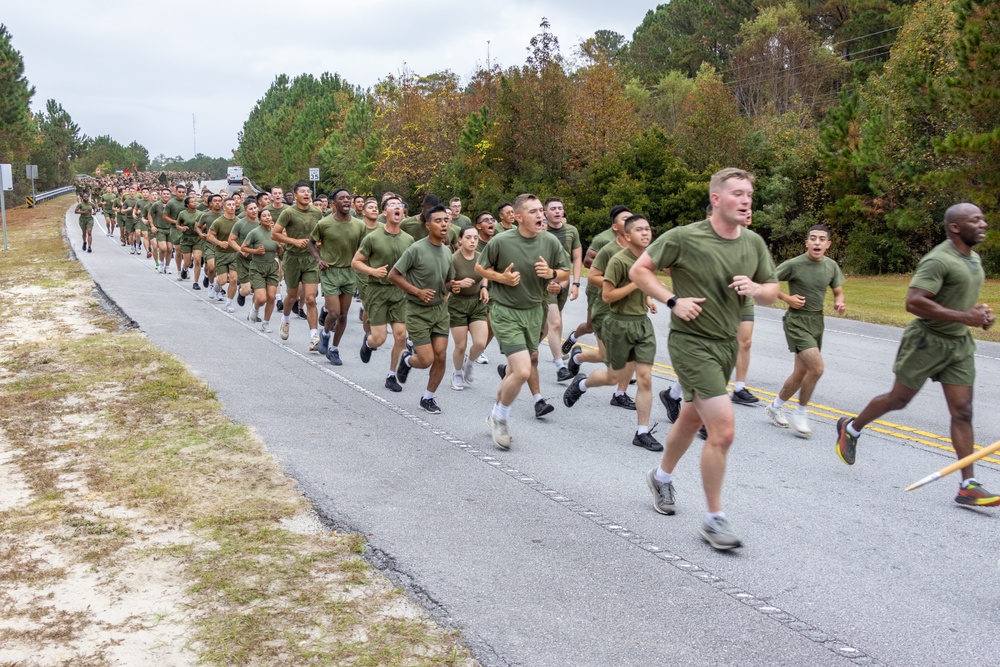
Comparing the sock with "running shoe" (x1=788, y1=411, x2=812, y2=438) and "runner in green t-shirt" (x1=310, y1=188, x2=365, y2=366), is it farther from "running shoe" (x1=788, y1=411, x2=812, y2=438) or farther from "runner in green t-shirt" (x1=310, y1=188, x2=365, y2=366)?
"runner in green t-shirt" (x1=310, y1=188, x2=365, y2=366)

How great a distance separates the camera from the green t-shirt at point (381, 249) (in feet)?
34.9

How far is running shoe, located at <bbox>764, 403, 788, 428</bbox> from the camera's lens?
29.6 feet

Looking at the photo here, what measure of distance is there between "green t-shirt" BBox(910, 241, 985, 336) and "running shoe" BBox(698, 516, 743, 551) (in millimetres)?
2225

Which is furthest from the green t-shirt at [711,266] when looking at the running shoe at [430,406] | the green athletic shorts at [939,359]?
the running shoe at [430,406]

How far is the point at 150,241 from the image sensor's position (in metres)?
28.0

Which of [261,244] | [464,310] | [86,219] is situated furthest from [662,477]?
[86,219]

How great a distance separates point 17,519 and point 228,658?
2.51 metres

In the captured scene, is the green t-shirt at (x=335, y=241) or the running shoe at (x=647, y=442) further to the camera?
the green t-shirt at (x=335, y=241)

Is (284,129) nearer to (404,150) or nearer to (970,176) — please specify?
(404,150)

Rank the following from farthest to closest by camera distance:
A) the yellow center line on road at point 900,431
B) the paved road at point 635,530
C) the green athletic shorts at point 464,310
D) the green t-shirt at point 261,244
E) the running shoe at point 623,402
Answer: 1. the green t-shirt at point 261,244
2. the green athletic shorts at point 464,310
3. the running shoe at point 623,402
4. the yellow center line on road at point 900,431
5. the paved road at point 635,530

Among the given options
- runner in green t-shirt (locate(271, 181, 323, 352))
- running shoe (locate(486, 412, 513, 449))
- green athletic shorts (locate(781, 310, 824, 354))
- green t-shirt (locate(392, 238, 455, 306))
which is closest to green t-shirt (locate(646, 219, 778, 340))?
running shoe (locate(486, 412, 513, 449))

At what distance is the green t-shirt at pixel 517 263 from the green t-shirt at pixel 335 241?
4016 millimetres

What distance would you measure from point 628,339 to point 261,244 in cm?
765

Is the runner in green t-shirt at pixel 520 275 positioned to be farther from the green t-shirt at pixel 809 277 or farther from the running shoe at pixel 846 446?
the running shoe at pixel 846 446
